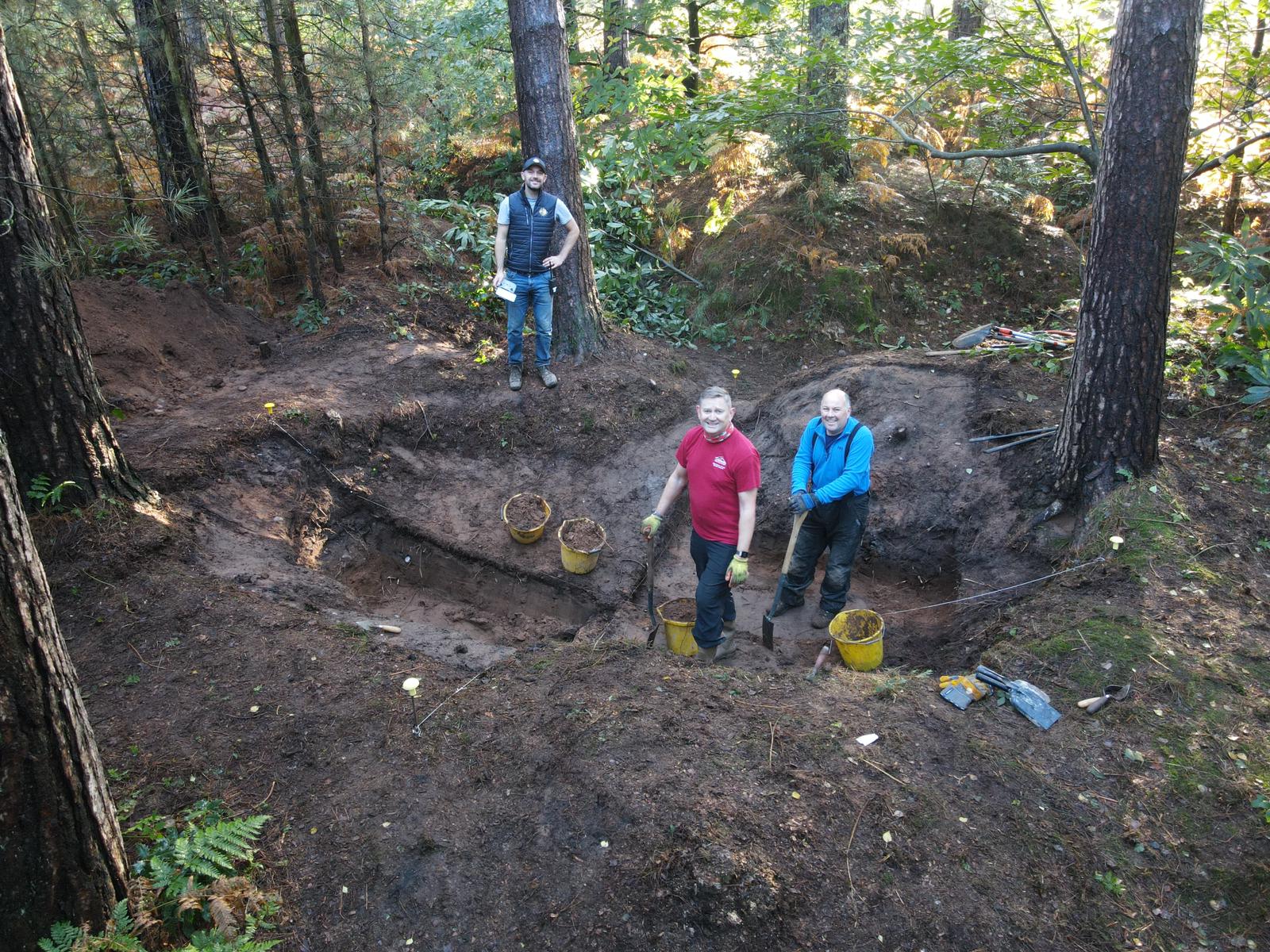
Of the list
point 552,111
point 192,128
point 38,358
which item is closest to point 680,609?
point 38,358

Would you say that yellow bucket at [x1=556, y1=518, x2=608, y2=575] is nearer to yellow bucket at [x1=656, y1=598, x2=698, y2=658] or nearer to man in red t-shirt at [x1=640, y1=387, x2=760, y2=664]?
yellow bucket at [x1=656, y1=598, x2=698, y2=658]

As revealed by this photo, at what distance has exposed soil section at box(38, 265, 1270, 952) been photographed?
343 cm

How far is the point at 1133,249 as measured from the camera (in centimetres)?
596

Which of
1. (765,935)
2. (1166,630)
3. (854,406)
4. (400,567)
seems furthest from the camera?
(854,406)

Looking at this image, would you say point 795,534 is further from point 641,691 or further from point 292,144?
point 292,144

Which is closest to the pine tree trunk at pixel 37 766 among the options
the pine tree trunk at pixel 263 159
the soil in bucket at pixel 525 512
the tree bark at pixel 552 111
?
the soil in bucket at pixel 525 512

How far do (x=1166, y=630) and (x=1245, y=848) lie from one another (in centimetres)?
167

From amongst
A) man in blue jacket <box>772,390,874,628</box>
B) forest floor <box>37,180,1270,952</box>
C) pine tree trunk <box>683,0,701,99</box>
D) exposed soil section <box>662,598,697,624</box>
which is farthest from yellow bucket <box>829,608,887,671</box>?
pine tree trunk <box>683,0,701,99</box>

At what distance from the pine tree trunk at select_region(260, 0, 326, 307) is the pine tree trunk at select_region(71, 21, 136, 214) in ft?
6.03

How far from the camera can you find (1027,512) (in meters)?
6.79

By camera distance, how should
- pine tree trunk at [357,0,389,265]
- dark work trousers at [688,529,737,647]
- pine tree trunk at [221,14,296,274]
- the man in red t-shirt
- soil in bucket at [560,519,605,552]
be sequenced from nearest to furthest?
the man in red t-shirt < dark work trousers at [688,529,737,647] < soil in bucket at [560,519,605,552] < pine tree trunk at [221,14,296,274] < pine tree trunk at [357,0,389,265]

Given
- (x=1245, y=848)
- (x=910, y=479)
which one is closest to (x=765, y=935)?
(x=1245, y=848)

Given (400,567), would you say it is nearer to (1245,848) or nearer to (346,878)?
(346,878)

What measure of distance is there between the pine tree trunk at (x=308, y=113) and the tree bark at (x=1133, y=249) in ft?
28.0
